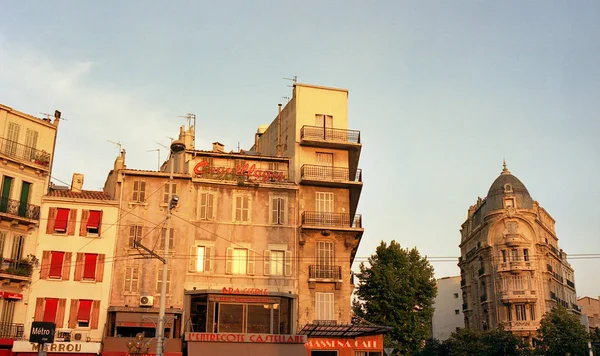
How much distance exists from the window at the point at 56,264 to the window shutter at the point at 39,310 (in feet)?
5.50

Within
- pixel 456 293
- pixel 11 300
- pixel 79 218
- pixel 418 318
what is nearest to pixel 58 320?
pixel 11 300

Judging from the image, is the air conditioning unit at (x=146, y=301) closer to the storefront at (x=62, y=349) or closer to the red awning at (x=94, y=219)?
the storefront at (x=62, y=349)

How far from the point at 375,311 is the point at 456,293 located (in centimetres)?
5424

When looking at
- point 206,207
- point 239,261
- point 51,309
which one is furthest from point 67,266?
point 239,261

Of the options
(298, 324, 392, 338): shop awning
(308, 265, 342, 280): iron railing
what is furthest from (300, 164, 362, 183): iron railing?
(298, 324, 392, 338): shop awning

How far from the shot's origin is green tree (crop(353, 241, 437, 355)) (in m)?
52.3

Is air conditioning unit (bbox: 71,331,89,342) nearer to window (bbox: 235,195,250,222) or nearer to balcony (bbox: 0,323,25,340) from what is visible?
balcony (bbox: 0,323,25,340)

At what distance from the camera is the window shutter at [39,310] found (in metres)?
36.6

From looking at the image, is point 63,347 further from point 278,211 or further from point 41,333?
point 278,211

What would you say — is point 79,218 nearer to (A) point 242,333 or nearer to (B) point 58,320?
(B) point 58,320

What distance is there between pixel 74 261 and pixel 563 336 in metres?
46.6

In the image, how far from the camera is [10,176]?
37.6 m

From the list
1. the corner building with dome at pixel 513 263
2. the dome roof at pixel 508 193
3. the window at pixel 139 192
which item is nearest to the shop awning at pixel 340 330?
the window at pixel 139 192

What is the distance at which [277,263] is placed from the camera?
40625 mm
